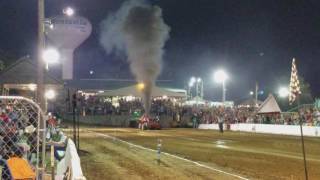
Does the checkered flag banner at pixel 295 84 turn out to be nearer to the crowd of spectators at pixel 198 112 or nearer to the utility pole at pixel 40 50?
the crowd of spectators at pixel 198 112

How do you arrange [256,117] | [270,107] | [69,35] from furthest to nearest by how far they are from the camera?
[69,35] < [256,117] < [270,107]

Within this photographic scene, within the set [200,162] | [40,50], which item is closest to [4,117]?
[40,50]

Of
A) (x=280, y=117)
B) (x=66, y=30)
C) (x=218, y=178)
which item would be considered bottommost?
(x=218, y=178)

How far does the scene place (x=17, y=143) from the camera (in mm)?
9719

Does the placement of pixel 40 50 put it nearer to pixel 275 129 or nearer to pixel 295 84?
pixel 295 84

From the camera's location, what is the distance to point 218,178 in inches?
637

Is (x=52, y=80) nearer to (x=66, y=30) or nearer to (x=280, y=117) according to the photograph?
(x=280, y=117)

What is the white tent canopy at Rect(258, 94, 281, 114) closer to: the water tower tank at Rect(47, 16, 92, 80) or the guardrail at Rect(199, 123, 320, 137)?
the guardrail at Rect(199, 123, 320, 137)

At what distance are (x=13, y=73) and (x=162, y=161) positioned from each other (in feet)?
25.9

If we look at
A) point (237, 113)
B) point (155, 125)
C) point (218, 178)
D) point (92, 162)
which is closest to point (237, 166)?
point (218, 178)

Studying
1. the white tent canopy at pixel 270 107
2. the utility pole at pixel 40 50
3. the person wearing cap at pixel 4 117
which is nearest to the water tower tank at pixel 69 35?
the white tent canopy at pixel 270 107

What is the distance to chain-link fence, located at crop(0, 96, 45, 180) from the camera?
7638 millimetres

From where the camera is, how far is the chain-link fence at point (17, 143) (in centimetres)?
764

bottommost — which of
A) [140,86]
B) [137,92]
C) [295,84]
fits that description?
[295,84]
